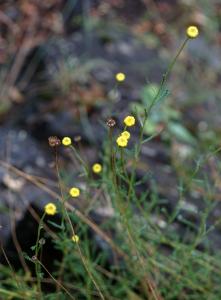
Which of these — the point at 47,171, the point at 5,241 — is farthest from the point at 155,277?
the point at 47,171

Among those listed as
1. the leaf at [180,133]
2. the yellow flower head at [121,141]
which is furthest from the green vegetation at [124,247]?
the leaf at [180,133]

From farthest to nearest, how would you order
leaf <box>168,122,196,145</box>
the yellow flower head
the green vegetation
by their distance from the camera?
leaf <box>168,122,196,145</box>
the green vegetation
the yellow flower head

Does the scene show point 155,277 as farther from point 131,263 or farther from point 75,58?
point 75,58

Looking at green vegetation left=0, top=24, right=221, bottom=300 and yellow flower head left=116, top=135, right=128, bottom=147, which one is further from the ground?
yellow flower head left=116, top=135, right=128, bottom=147

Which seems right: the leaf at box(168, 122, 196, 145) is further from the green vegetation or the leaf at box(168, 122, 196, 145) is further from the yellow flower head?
the yellow flower head

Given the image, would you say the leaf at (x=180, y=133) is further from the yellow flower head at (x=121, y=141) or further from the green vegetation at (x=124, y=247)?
the yellow flower head at (x=121, y=141)

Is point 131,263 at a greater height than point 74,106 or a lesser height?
lesser

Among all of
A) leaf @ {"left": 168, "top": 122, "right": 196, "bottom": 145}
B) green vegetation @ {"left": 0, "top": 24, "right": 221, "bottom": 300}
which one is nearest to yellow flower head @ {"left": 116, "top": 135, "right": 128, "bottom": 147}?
green vegetation @ {"left": 0, "top": 24, "right": 221, "bottom": 300}

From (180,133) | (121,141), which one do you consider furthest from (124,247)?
(180,133)
